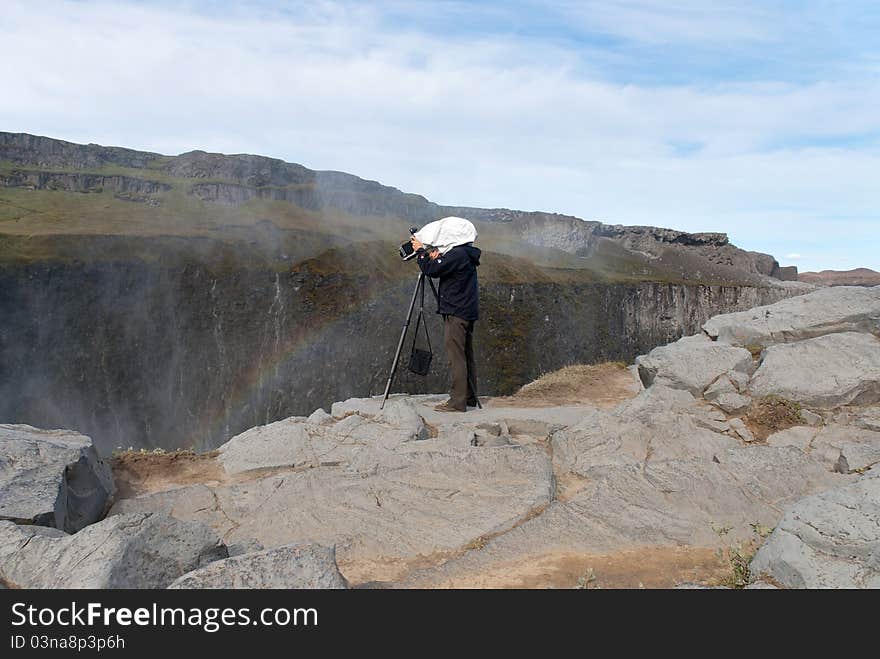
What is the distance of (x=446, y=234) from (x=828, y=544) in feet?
17.7

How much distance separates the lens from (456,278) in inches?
319

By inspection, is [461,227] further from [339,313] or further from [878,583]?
[339,313]

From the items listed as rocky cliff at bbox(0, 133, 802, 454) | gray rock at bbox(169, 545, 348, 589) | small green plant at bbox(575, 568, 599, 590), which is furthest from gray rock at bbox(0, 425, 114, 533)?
rocky cliff at bbox(0, 133, 802, 454)

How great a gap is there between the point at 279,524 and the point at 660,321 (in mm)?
58704

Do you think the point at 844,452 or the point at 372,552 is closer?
the point at 372,552

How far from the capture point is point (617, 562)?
4254 mm

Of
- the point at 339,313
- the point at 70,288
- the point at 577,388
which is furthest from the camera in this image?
the point at 339,313

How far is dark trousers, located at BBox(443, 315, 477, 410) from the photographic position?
8.11 m

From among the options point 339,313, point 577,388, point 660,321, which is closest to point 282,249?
point 339,313

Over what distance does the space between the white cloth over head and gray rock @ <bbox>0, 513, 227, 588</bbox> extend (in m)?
4.94

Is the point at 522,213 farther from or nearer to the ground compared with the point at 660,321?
farther from the ground

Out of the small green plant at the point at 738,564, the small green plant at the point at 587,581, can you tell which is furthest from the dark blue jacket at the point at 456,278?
the small green plant at the point at 587,581

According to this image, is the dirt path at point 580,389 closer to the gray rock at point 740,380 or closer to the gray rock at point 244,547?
the gray rock at point 740,380

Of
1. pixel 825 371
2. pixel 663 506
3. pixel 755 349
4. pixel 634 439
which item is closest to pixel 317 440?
pixel 634 439
